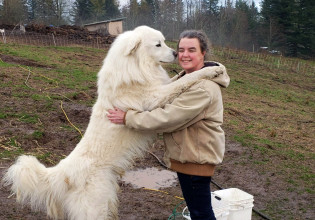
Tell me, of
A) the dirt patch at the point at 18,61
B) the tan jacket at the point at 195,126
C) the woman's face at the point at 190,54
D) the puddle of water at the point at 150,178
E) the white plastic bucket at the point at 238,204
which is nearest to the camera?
the tan jacket at the point at 195,126

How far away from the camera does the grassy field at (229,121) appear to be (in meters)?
5.05

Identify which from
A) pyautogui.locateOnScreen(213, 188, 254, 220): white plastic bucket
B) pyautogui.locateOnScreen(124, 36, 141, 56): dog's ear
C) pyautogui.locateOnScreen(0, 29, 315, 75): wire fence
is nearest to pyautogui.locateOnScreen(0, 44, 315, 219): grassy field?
pyautogui.locateOnScreen(213, 188, 254, 220): white plastic bucket

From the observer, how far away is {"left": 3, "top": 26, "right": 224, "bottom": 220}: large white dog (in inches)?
109

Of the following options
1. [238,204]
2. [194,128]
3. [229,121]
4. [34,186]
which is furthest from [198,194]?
[229,121]

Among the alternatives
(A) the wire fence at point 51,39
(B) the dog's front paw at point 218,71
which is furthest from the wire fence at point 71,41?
(B) the dog's front paw at point 218,71

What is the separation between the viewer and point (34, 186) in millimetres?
2789

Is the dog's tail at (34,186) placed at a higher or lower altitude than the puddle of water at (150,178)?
higher

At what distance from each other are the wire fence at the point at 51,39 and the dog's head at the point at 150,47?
16791 millimetres

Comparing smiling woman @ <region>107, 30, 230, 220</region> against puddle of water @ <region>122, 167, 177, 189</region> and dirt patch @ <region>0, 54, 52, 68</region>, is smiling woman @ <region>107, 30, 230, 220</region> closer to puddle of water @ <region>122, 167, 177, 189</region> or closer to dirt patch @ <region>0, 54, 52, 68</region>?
puddle of water @ <region>122, 167, 177, 189</region>

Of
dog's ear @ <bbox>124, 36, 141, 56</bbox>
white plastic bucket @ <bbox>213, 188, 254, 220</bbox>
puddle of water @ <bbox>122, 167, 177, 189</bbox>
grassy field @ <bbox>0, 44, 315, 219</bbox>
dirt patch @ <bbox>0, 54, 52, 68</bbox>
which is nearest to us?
dog's ear @ <bbox>124, 36, 141, 56</bbox>

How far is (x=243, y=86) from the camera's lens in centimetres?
1412

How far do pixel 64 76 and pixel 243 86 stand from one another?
7558mm

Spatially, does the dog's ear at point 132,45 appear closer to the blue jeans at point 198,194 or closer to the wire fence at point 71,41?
the blue jeans at point 198,194

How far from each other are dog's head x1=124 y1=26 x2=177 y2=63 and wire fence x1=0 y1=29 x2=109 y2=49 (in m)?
16.8
